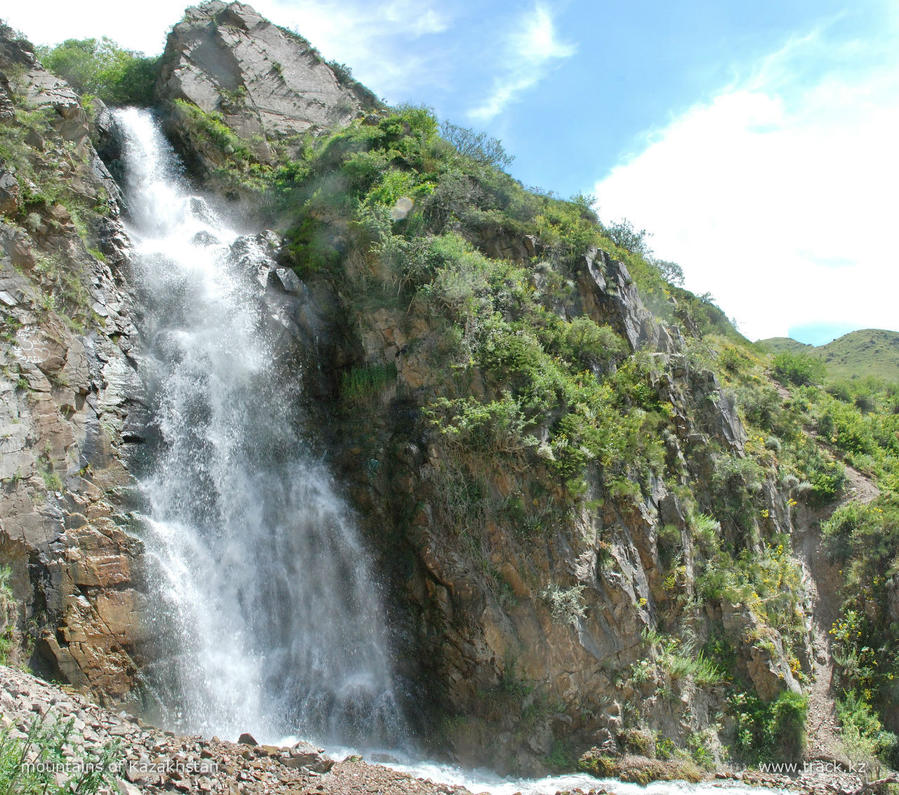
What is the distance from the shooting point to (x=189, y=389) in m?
15.1

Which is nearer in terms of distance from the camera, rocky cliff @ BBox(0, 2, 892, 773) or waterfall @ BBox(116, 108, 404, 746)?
waterfall @ BBox(116, 108, 404, 746)

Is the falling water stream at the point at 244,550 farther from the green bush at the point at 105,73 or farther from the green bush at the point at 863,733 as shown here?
the green bush at the point at 105,73

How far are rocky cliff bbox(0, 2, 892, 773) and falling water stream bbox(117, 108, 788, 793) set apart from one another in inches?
22.4

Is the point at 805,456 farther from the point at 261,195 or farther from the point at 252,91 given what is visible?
the point at 252,91

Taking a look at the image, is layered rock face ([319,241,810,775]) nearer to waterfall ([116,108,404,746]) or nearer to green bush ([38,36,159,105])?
waterfall ([116,108,404,746])

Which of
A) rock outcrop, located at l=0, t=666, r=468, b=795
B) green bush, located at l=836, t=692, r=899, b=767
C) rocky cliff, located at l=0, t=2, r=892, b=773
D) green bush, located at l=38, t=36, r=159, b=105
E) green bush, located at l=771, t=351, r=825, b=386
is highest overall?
green bush, located at l=38, t=36, r=159, b=105

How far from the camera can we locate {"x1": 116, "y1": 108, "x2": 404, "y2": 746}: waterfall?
11953mm

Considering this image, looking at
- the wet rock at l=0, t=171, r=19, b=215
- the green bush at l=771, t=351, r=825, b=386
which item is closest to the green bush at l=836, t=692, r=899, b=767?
the green bush at l=771, t=351, r=825, b=386

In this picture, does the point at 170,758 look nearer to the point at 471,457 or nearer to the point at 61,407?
the point at 61,407

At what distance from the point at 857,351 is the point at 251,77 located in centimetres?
4529

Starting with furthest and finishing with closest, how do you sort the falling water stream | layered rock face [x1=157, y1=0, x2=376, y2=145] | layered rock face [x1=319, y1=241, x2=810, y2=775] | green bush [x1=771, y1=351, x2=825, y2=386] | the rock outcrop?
green bush [x1=771, y1=351, x2=825, y2=386]
layered rock face [x1=157, y1=0, x2=376, y2=145]
layered rock face [x1=319, y1=241, x2=810, y2=775]
the falling water stream
the rock outcrop

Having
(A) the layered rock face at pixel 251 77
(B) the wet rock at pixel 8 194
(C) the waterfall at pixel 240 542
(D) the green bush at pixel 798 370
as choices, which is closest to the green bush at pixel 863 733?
(C) the waterfall at pixel 240 542

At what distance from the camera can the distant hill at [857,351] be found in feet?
141

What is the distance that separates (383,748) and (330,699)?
1.36 metres
